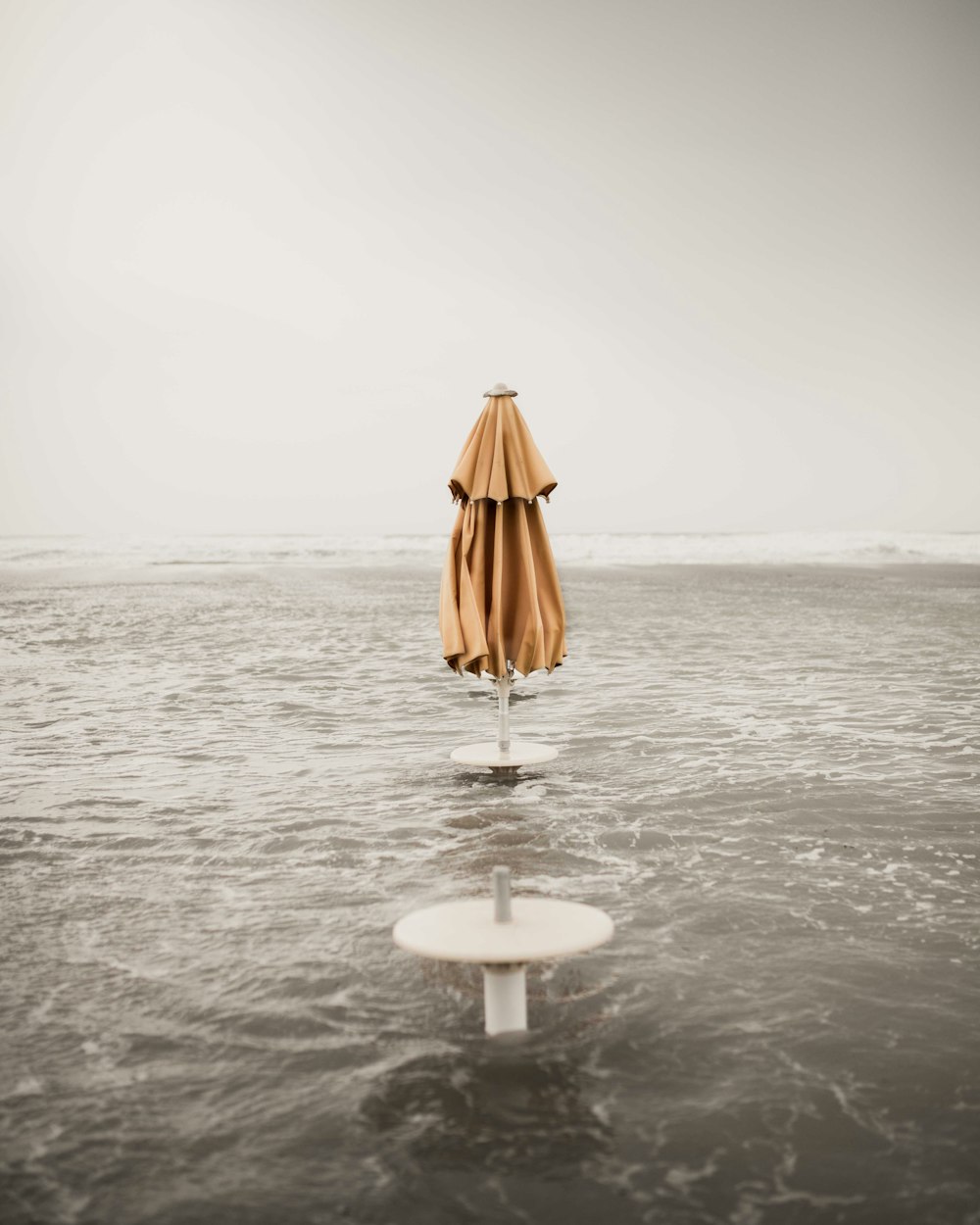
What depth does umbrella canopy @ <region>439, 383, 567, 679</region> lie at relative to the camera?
6.95 meters

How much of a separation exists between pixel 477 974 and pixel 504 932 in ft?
2.74

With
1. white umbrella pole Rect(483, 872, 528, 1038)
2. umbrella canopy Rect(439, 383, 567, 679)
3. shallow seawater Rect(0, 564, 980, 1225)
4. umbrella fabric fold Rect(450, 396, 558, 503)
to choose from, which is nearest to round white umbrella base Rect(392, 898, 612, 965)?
white umbrella pole Rect(483, 872, 528, 1038)

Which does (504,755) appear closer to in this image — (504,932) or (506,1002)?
(506,1002)

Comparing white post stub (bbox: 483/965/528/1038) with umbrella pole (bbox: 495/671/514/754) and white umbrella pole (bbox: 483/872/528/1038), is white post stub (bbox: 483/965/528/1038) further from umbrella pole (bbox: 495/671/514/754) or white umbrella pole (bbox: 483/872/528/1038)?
umbrella pole (bbox: 495/671/514/754)

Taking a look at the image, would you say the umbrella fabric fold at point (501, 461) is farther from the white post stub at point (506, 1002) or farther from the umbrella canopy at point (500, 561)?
the white post stub at point (506, 1002)

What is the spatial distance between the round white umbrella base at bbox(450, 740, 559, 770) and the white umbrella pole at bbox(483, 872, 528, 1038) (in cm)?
362

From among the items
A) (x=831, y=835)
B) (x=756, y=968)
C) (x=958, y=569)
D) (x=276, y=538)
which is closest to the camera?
(x=756, y=968)

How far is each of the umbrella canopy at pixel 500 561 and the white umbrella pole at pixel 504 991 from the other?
3601 mm

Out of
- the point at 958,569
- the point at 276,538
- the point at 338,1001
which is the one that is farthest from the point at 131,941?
the point at 276,538

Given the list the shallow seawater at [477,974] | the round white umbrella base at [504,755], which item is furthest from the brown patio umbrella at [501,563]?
the shallow seawater at [477,974]

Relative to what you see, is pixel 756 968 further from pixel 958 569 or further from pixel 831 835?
pixel 958 569

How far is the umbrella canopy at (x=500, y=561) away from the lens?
6.95m

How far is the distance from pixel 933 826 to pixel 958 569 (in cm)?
3398

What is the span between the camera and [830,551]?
51719 millimetres
